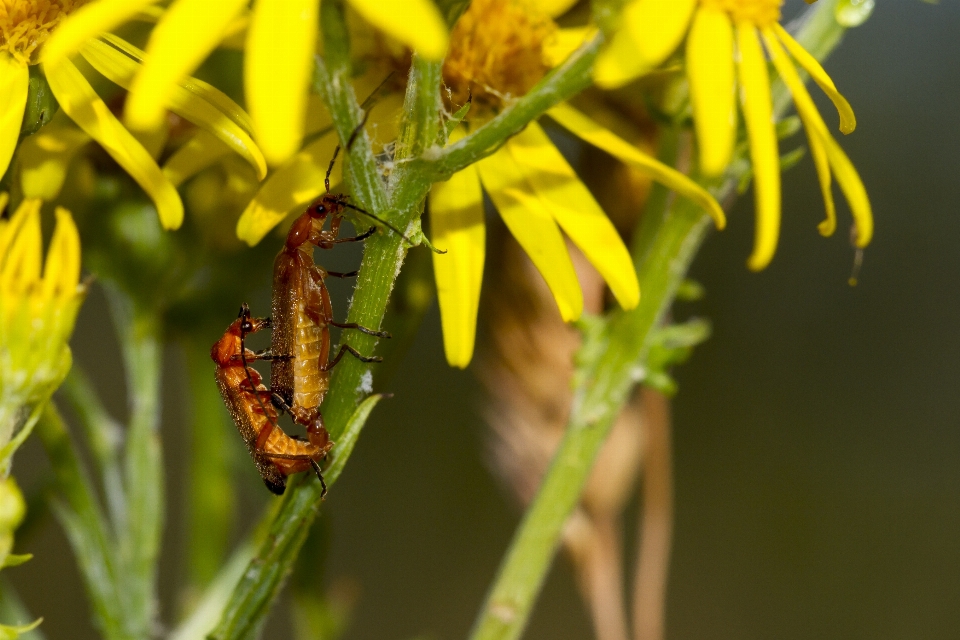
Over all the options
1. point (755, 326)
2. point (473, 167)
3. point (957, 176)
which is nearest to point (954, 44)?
point (957, 176)

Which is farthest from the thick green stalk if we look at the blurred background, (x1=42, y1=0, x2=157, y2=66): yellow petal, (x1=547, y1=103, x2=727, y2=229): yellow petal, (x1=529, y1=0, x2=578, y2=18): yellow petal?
the blurred background

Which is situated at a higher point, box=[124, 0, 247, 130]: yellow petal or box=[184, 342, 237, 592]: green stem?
box=[124, 0, 247, 130]: yellow petal

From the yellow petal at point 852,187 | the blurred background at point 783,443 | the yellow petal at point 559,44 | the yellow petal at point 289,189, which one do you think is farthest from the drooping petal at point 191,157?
the blurred background at point 783,443

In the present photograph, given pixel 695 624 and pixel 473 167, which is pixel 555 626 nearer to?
pixel 695 624

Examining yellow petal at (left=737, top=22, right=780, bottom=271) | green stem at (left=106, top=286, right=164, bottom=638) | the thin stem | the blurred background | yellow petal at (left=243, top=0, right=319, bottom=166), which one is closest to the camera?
yellow petal at (left=243, top=0, right=319, bottom=166)

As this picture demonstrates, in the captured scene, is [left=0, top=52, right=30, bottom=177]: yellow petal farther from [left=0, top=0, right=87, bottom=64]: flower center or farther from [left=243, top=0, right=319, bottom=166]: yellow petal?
[left=243, top=0, right=319, bottom=166]: yellow petal

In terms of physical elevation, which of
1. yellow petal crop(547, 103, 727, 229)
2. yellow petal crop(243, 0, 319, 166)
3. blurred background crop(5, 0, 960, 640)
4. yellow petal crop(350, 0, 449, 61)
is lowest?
blurred background crop(5, 0, 960, 640)

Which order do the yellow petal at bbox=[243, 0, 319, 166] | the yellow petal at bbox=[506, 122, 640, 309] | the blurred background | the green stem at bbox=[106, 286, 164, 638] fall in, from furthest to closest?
the blurred background → the green stem at bbox=[106, 286, 164, 638] → the yellow petal at bbox=[506, 122, 640, 309] → the yellow petal at bbox=[243, 0, 319, 166]

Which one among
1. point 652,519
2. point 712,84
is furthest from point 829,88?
point 652,519
